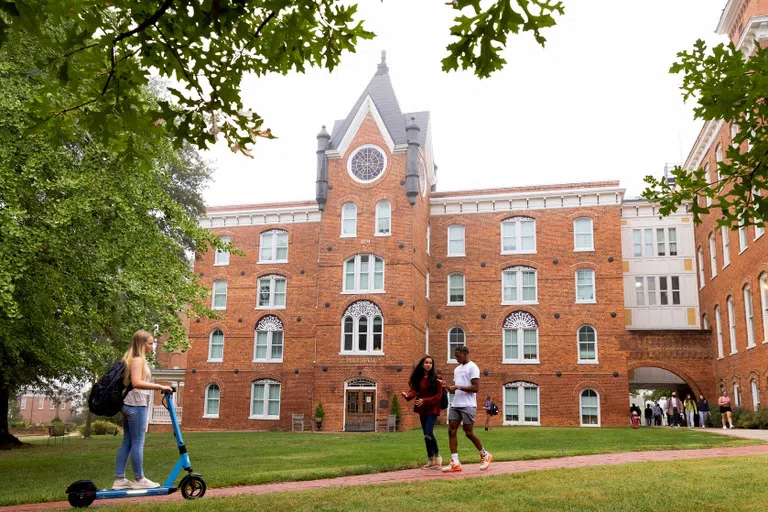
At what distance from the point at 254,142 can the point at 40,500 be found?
5.31m

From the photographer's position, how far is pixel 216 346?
37.2m

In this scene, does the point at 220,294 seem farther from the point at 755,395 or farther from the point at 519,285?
the point at 755,395

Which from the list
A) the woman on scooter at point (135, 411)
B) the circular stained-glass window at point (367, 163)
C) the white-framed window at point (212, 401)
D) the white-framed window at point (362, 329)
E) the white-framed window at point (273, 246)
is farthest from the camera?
the white-framed window at point (273, 246)

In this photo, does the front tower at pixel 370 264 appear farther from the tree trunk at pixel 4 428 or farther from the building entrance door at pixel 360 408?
the tree trunk at pixel 4 428

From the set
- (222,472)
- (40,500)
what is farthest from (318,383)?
(40,500)

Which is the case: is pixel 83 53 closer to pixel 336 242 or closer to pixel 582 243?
pixel 336 242

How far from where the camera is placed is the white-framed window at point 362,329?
32406 mm

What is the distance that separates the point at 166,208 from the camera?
15.7 meters

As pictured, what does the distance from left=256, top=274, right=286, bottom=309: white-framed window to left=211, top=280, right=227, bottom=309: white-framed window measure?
6.68 ft

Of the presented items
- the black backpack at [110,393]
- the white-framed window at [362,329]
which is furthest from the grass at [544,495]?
the white-framed window at [362,329]

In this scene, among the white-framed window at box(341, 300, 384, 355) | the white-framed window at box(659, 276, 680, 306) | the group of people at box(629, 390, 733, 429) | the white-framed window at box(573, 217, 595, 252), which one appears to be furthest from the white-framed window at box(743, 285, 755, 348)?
the white-framed window at box(341, 300, 384, 355)

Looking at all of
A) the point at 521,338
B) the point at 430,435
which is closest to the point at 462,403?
the point at 430,435

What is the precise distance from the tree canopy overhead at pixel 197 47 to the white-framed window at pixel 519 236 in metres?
30.8

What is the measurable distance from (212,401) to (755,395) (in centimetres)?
2581
